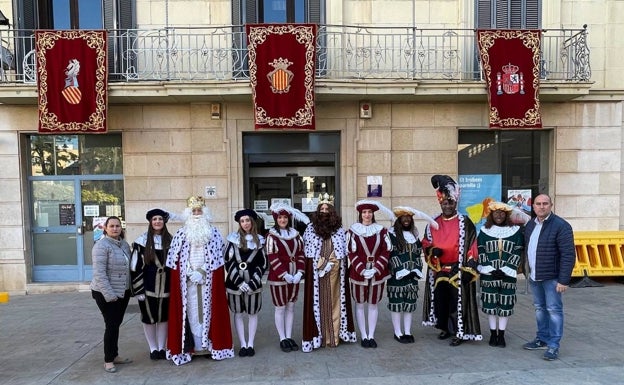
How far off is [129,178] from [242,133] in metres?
2.48

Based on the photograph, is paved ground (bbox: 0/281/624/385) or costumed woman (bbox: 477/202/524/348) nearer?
paved ground (bbox: 0/281/624/385)

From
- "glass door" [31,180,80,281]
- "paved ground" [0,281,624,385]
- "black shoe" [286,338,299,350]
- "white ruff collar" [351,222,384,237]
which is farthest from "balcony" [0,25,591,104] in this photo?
"black shoe" [286,338,299,350]

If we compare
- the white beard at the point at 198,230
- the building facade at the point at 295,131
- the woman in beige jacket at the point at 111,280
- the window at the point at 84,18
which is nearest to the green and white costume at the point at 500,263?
the white beard at the point at 198,230

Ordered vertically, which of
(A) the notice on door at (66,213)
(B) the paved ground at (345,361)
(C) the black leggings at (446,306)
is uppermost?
(A) the notice on door at (66,213)

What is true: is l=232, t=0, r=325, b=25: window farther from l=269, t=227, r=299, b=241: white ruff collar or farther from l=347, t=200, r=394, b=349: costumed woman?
l=269, t=227, r=299, b=241: white ruff collar

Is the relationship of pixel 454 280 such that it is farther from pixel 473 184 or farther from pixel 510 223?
pixel 473 184

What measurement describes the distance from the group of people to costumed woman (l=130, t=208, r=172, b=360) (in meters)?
0.01

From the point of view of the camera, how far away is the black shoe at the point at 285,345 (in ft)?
16.8

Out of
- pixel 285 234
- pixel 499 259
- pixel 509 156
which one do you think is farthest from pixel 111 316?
pixel 509 156

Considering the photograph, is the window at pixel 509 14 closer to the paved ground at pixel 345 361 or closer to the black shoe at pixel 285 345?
the paved ground at pixel 345 361

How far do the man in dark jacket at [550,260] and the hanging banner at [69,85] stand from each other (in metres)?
7.44

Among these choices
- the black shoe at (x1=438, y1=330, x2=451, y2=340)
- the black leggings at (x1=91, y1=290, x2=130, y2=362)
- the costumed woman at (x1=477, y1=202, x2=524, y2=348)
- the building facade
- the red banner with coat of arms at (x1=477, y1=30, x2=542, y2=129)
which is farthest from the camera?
the building facade

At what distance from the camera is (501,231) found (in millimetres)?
4969

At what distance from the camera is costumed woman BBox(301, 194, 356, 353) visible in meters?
5.06
